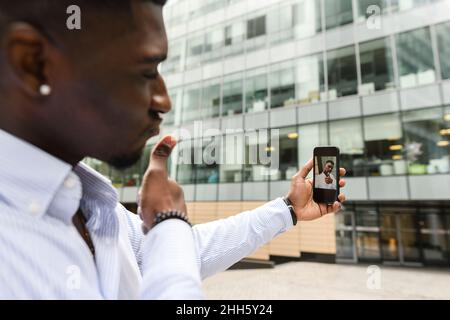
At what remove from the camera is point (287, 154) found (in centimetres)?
946

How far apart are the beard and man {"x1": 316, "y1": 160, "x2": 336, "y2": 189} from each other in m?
0.90

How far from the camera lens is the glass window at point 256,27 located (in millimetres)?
11242

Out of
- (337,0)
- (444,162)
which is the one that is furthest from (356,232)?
(337,0)

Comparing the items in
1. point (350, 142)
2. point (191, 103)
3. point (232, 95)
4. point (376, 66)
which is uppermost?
point (376, 66)

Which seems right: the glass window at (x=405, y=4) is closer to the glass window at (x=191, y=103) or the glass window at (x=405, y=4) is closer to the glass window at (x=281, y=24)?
the glass window at (x=281, y=24)

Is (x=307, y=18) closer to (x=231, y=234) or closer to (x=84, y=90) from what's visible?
(x=231, y=234)

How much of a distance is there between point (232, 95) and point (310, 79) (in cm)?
290

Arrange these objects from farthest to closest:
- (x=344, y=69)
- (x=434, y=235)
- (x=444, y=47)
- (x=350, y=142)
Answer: (x=434, y=235) < (x=350, y=142) < (x=344, y=69) < (x=444, y=47)

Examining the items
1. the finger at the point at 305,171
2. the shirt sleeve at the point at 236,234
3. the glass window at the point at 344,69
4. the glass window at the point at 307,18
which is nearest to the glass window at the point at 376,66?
the glass window at the point at 344,69

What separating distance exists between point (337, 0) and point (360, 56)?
83.2 inches

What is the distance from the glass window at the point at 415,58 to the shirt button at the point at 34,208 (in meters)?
11.4

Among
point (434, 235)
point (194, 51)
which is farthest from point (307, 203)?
point (434, 235)

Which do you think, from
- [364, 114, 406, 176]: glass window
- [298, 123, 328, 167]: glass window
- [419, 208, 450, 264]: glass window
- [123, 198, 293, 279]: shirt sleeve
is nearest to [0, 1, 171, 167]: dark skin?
[123, 198, 293, 279]: shirt sleeve

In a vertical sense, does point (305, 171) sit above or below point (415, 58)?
below
